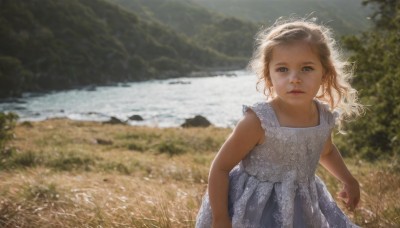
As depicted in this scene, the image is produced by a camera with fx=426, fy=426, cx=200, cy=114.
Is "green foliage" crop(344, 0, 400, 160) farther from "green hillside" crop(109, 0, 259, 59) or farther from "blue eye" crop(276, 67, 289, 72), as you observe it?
"green hillside" crop(109, 0, 259, 59)

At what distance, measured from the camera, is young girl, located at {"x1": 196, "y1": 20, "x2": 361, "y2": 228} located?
1.90 m

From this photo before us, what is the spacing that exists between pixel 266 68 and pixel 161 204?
1526 mm

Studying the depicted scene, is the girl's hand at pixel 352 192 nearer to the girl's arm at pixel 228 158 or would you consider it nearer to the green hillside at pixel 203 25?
the girl's arm at pixel 228 158

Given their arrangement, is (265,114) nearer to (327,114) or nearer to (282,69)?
(282,69)

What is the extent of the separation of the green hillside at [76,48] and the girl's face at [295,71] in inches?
1748

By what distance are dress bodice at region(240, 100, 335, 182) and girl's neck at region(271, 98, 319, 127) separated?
0.05 m

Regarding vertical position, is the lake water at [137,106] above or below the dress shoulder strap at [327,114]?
below

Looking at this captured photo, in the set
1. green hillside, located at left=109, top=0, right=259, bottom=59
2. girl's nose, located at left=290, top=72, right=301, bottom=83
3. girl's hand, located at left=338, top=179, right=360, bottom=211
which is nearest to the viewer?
girl's nose, located at left=290, top=72, right=301, bottom=83

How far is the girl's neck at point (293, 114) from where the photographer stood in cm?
196

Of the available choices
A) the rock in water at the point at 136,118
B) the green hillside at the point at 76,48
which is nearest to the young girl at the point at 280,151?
the rock in water at the point at 136,118

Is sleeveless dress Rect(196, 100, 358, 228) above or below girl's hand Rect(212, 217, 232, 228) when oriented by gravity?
above

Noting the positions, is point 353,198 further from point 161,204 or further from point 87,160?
point 87,160

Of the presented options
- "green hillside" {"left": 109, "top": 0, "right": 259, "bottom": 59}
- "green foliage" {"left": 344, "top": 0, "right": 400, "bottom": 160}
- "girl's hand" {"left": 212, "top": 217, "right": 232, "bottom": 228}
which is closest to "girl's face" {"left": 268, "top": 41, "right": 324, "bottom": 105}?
"girl's hand" {"left": 212, "top": 217, "right": 232, "bottom": 228}

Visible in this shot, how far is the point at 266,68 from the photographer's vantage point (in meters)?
2.09
